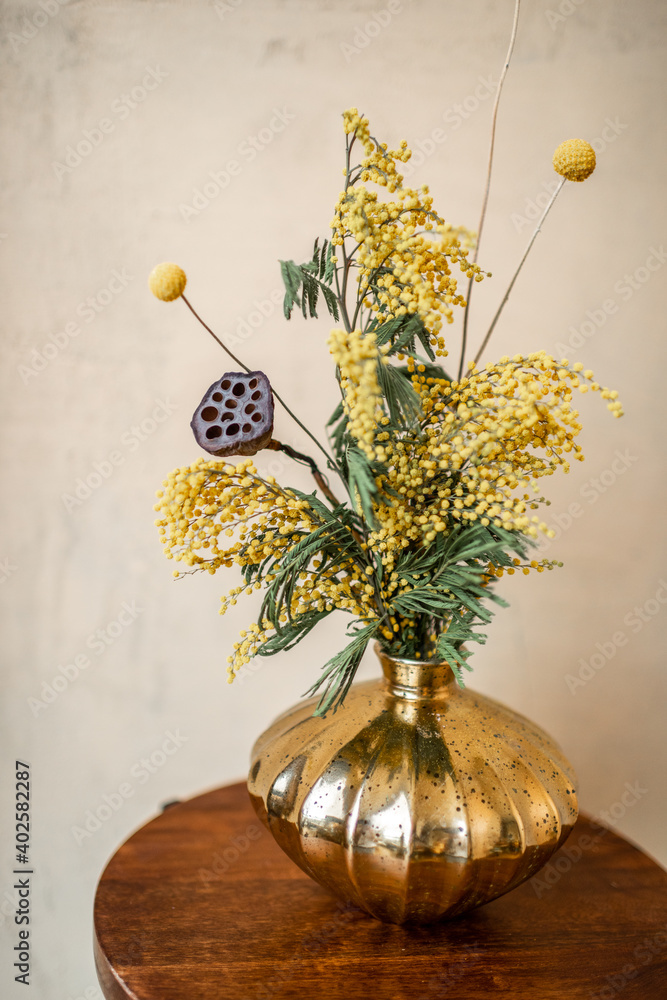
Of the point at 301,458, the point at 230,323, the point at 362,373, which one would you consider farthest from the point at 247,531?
the point at 230,323

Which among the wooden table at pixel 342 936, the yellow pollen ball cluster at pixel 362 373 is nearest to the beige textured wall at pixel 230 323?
the wooden table at pixel 342 936

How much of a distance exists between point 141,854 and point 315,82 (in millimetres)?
1161

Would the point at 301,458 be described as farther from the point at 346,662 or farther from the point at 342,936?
the point at 342,936

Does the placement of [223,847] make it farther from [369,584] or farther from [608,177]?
[608,177]

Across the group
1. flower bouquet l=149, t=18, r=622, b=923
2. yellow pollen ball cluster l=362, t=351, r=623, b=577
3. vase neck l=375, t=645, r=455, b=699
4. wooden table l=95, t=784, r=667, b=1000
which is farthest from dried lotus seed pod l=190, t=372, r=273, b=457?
wooden table l=95, t=784, r=667, b=1000

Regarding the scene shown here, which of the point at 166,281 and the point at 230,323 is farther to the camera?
the point at 230,323

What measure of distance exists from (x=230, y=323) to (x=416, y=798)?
0.81 meters

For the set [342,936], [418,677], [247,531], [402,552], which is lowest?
[342,936]

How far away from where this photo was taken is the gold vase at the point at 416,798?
2.03 ft

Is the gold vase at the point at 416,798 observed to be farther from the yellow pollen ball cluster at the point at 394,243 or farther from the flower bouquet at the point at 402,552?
the yellow pollen ball cluster at the point at 394,243

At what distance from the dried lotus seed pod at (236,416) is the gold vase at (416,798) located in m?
0.27

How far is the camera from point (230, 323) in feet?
3.75

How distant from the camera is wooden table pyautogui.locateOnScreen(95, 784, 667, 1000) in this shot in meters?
0.62

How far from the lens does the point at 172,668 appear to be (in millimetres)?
1206
